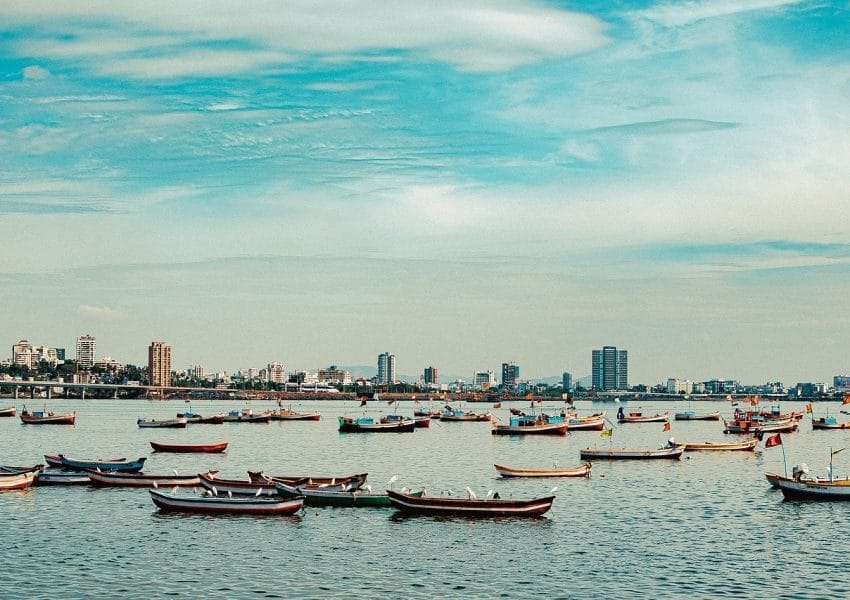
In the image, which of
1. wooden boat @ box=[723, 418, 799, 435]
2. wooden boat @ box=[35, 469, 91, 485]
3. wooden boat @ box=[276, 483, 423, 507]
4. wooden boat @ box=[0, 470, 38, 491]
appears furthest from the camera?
wooden boat @ box=[723, 418, 799, 435]

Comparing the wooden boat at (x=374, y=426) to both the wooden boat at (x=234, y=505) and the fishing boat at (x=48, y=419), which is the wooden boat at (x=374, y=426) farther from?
the wooden boat at (x=234, y=505)

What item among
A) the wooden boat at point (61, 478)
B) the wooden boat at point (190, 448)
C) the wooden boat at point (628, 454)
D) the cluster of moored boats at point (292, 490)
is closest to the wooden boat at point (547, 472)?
the cluster of moored boats at point (292, 490)

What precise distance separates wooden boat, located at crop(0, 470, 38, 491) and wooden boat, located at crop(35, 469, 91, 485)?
1.88 m

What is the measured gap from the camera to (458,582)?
4600cm

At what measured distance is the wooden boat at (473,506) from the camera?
208 ft

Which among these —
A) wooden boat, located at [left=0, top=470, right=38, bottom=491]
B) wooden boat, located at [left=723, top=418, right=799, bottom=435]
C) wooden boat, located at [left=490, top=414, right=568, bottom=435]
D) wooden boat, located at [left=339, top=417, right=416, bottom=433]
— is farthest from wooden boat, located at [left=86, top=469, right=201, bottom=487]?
wooden boat, located at [left=723, top=418, right=799, bottom=435]

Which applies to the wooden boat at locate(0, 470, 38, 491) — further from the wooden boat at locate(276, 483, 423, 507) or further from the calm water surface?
the wooden boat at locate(276, 483, 423, 507)

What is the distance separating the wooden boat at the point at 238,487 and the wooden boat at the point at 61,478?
12465 millimetres

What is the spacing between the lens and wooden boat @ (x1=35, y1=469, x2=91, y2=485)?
79000 millimetres

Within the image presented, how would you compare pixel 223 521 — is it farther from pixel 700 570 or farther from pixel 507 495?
pixel 700 570

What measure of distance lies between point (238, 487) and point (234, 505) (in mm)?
6822

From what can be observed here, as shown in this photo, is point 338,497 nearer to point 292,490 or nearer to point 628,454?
point 292,490

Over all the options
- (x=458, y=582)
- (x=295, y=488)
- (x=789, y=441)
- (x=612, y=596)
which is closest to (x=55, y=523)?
(x=295, y=488)

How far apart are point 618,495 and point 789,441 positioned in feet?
299
